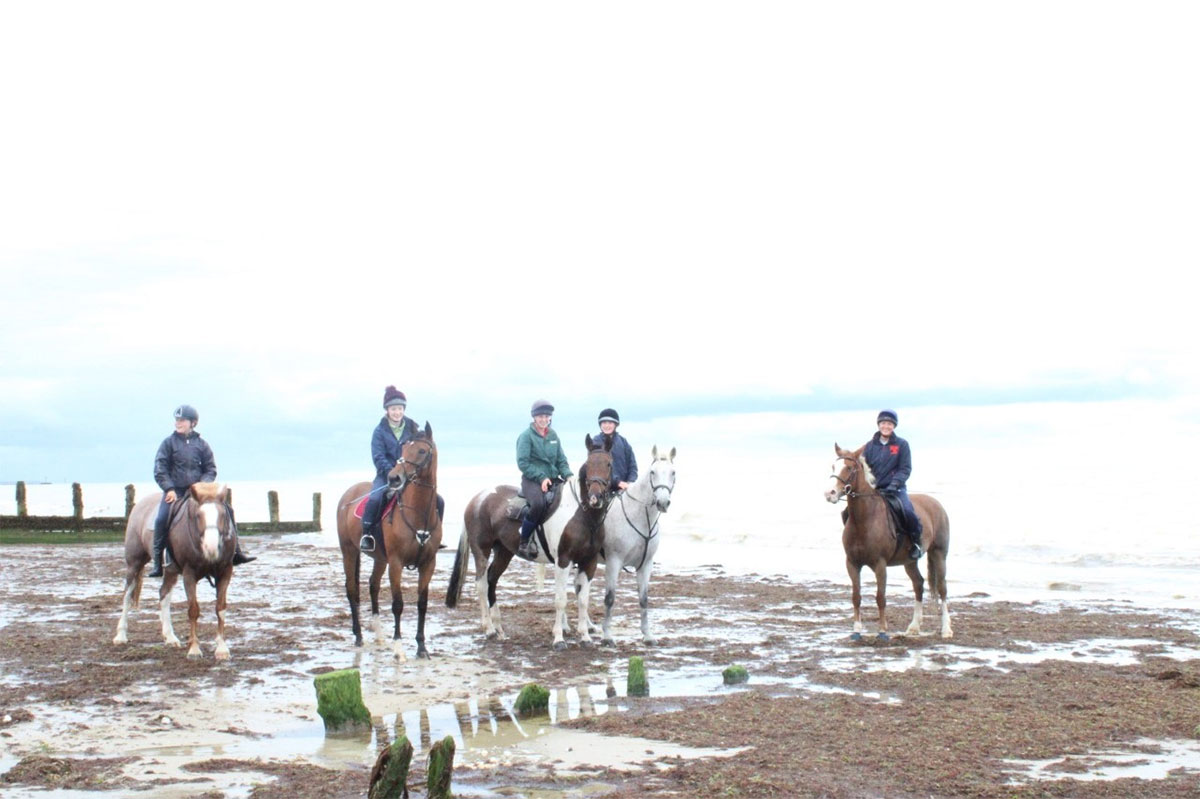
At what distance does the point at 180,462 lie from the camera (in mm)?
11367

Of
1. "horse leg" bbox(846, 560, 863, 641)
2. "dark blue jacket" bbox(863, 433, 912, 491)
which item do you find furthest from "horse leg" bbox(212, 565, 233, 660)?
"dark blue jacket" bbox(863, 433, 912, 491)

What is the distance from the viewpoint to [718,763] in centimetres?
670

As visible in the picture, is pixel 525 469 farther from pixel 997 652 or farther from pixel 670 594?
pixel 670 594

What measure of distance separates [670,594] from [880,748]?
1092 centimetres

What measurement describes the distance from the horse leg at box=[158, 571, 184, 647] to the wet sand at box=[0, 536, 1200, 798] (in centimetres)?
19

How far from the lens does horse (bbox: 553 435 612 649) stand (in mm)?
11406

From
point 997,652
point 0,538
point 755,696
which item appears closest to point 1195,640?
point 997,652

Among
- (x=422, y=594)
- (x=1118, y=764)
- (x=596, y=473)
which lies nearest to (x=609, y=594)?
(x=596, y=473)

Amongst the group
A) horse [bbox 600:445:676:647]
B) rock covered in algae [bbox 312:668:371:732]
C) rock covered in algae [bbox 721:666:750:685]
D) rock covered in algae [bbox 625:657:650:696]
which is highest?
horse [bbox 600:445:676:647]

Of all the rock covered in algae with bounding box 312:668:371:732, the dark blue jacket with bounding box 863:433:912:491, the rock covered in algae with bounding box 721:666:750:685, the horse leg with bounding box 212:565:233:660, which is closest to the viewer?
the rock covered in algae with bounding box 312:668:371:732

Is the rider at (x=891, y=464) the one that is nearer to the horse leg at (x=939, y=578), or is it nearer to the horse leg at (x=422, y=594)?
the horse leg at (x=939, y=578)

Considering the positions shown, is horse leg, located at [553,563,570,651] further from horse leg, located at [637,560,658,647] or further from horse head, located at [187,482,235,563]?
horse head, located at [187,482,235,563]

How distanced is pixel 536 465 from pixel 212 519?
11.3 feet

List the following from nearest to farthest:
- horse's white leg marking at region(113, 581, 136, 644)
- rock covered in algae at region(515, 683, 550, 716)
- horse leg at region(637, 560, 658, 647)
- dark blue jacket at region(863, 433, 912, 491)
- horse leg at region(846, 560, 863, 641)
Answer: rock covered in algae at region(515, 683, 550, 716) → horse's white leg marking at region(113, 581, 136, 644) → horse leg at region(637, 560, 658, 647) → horse leg at region(846, 560, 863, 641) → dark blue jacket at region(863, 433, 912, 491)
